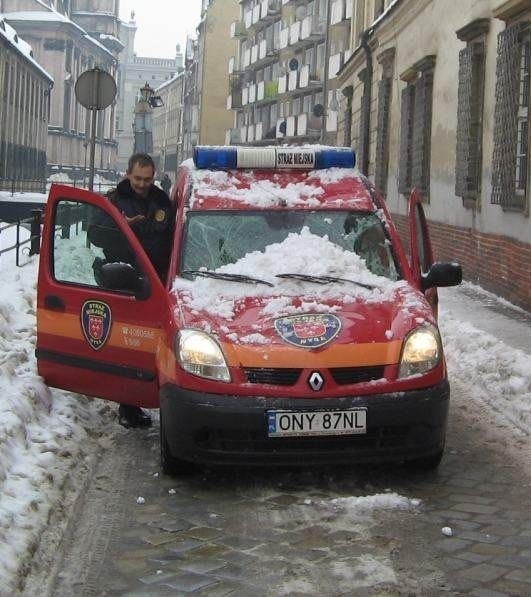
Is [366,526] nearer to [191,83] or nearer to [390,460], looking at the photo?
[390,460]

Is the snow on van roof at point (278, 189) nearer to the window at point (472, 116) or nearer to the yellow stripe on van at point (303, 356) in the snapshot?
the yellow stripe on van at point (303, 356)

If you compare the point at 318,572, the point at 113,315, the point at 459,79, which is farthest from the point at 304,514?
the point at 459,79

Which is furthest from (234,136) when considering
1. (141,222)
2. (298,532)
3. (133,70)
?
(133,70)

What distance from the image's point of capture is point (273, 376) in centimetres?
575

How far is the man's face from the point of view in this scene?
7.44 m

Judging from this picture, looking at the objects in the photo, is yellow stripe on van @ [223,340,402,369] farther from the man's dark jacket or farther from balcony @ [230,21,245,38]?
balcony @ [230,21,245,38]

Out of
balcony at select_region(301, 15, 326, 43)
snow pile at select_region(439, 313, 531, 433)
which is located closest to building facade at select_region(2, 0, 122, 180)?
balcony at select_region(301, 15, 326, 43)

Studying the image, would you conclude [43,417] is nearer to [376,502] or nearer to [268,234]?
[268,234]

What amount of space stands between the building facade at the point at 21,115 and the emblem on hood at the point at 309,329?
4354 cm

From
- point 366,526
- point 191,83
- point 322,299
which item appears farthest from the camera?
point 191,83

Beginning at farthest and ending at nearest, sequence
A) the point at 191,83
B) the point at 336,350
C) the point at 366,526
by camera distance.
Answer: the point at 191,83, the point at 336,350, the point at 366,526

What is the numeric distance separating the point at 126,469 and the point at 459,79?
1301 cm

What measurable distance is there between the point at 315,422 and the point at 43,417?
7.04 feet

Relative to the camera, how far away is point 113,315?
6.67 metres
